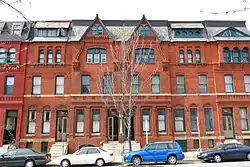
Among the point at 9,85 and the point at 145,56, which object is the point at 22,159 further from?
the point at 145,56

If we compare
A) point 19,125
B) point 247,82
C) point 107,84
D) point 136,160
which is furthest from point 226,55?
point 19,125

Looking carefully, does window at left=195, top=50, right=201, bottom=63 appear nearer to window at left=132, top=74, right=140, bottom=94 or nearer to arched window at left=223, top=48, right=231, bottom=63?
arched window at left=223, top=48, right=231, bottom=63

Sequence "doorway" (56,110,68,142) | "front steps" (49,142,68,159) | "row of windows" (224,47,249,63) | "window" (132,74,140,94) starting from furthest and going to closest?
1. "row of windows" (224,47,249,63)
2. "window" (132,74,140,94)
3. "doorway" (56,110,68,142)
4. "front steps" (49,142,68,159)

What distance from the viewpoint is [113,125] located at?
2673 cm

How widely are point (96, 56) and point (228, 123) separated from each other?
15702 mm

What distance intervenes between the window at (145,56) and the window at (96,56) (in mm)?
3595

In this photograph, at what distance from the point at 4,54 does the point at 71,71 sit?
7.30 m

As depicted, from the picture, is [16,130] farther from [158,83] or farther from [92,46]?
[158,83]

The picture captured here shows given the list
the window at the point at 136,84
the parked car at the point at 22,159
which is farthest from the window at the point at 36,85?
the parked car at the point at 22,159

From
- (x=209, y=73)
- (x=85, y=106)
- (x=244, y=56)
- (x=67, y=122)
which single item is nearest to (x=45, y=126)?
(x=67, y=122)

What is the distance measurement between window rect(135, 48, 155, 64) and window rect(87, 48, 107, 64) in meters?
3.60

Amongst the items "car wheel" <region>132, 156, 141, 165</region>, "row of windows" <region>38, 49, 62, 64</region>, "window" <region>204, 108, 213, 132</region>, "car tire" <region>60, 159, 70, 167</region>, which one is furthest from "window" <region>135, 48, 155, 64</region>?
"car tire" <region>60, 159, 70, 167</region>

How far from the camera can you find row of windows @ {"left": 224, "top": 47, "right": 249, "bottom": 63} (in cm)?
2867

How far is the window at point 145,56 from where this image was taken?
28047 mm
